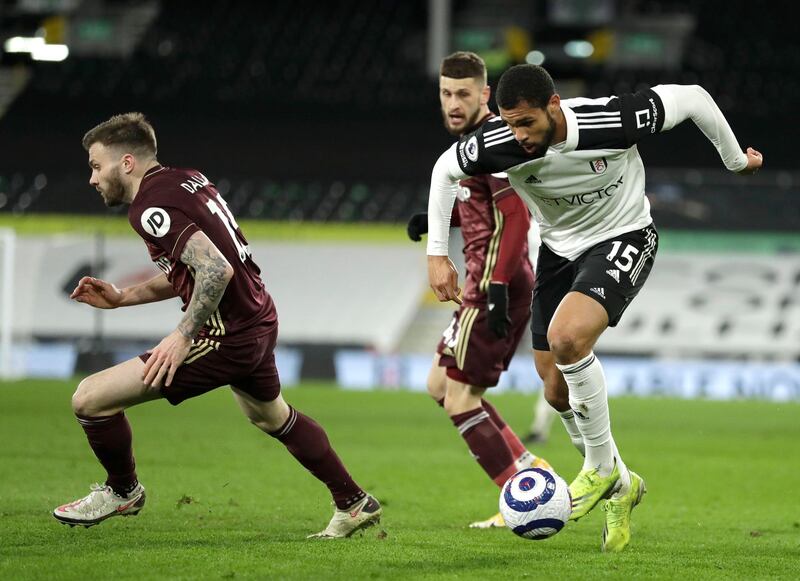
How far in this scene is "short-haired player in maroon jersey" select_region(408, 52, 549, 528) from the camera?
673cm

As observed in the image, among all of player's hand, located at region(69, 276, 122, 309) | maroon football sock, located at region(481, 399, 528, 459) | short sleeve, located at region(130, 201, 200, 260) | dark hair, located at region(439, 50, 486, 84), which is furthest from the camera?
maroon football sock, located at region(481, 399, 528, 459)

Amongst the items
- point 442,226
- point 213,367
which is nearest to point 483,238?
point 442,226

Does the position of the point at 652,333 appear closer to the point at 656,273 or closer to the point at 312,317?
the point at 656,273

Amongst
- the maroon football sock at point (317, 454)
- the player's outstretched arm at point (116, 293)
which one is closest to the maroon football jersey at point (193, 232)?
the player's outstretched arm at point (116, 293)

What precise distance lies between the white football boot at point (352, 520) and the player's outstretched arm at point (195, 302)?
117 centimetres

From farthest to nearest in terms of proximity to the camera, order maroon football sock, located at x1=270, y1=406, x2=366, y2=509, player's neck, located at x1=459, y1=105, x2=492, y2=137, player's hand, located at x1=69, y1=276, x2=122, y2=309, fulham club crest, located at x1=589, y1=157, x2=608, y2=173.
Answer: player's neck, located at x1=459, y1=105, x2=492, y2=137
maroon football sock, located at x1=270, y1=406, x2=366, y2=509
player's hand, located at x1=69, y1=276, x2=122, y2=309
fulham club crest, located at x1=589, y1=157, x2=608, y2=173

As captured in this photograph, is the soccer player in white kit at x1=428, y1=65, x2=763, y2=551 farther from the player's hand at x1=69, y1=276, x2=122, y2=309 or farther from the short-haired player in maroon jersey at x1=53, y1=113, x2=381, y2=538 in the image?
the player's hand at x1=69, y1=276, x2=122, y2=309

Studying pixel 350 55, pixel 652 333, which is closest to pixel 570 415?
pixel 652 333

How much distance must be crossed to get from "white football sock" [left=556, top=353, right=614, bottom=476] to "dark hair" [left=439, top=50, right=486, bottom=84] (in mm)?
1877

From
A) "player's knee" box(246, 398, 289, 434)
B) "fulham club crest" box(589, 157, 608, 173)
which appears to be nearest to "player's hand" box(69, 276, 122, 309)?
"player's knee" box(246, 398, 289, 434)

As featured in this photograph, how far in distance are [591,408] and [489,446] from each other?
1.22m

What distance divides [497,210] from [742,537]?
2.20 m

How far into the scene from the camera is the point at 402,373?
68.1ft

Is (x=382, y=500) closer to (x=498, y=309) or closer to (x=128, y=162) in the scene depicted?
(x=498, y=309)
